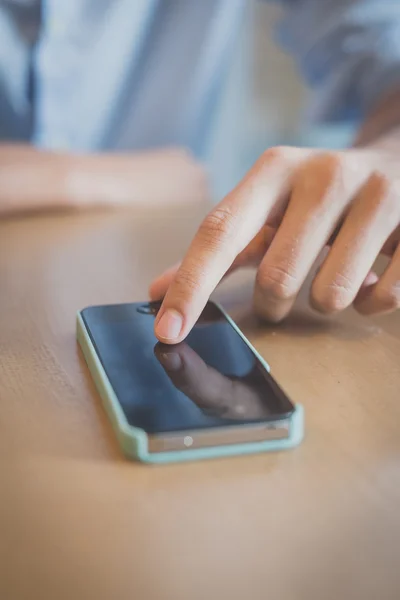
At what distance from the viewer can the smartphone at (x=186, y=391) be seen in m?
0.32

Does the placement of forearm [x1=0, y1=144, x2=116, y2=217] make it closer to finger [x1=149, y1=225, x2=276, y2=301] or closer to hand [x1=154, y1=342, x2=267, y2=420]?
finger [x1=149, y1=225, x2=276, y2=301]

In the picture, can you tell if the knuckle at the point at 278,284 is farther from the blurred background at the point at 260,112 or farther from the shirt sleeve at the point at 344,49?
the blurred background at the point at 260,112

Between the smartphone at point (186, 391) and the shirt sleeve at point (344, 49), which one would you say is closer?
the smartphone at point (186, 391)

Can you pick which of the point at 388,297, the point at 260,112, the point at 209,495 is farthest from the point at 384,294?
the point at 260,112

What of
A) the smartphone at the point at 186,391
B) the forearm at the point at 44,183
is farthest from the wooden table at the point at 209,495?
the forearm at the point at 44,183

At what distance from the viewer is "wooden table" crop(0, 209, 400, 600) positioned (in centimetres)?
26

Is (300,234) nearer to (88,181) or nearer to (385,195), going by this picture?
(385,195)

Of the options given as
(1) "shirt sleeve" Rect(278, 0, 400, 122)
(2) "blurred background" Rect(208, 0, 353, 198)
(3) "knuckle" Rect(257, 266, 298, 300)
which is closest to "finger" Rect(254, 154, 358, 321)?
(3) "knuckle" Rect(257, 266, 298, 300)

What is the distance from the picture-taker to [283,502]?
0.30 metres

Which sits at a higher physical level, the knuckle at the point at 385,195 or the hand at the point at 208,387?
the knuckle at the point at 385,195

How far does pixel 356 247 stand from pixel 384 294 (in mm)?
38

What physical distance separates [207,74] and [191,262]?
0.71 metres

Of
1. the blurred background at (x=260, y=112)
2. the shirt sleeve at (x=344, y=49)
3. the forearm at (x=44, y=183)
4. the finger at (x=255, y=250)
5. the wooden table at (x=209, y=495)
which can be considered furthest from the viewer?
the blurred background at (x=260, y=112)

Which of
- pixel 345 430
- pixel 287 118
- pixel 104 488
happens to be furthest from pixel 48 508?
pixel 287 118
